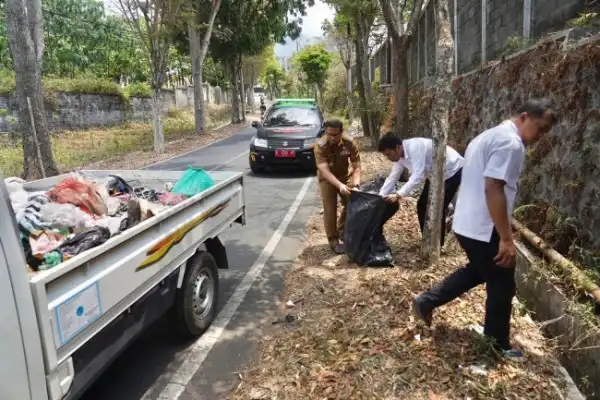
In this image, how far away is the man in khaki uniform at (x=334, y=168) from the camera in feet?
17.0

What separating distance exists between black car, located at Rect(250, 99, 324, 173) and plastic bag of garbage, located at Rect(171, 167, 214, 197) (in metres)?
6.04

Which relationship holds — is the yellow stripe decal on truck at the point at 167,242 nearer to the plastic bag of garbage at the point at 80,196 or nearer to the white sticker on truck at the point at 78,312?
the white sticker on truck at the point at 78,312

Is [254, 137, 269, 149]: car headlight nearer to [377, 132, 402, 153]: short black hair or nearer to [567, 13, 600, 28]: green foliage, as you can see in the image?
[377, 132, 402, 153]: short black hair

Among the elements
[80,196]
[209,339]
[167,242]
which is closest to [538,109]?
[167,242]

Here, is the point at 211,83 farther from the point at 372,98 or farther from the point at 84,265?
the point at 84,265

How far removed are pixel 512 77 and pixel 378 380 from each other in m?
4.71

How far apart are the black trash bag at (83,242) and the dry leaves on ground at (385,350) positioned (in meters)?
1.30

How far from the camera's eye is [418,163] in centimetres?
462

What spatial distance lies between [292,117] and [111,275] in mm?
9727

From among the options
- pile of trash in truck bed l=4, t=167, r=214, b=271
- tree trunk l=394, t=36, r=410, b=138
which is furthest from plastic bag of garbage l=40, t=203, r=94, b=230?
tree trunk l=394, t=36, r=410, b=138

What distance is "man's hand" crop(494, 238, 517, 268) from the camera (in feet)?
9.29

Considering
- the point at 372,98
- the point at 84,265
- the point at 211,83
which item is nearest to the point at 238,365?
the point at 84,265

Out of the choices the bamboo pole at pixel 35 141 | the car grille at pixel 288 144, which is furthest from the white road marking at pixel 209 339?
the bamboo pole at pixel 35 141

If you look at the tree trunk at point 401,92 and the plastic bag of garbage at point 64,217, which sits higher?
the tree trunk at point 401,92
